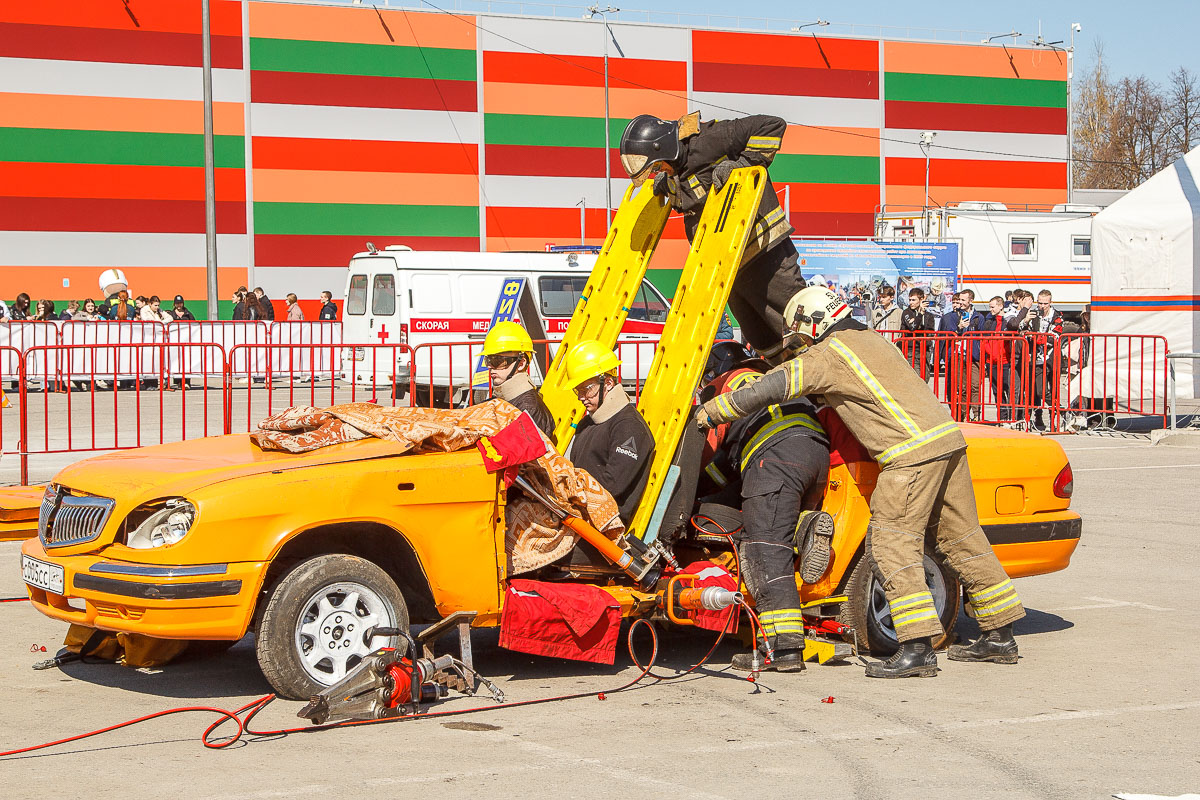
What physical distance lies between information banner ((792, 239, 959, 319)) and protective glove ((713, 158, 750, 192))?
2189 centimetres

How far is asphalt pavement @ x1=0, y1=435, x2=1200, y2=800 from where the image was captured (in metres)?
4.85

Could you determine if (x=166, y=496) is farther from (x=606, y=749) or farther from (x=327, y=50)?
(x=327, y=50)

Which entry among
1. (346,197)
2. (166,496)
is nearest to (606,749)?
(166,496)

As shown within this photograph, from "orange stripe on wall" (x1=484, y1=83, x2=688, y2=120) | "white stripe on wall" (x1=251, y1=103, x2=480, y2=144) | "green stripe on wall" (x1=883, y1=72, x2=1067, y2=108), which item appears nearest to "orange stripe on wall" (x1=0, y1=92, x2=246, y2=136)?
"white stripe on wall" (x1=251, y1=103, x2=480, y2=144)

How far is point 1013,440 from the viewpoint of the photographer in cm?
754

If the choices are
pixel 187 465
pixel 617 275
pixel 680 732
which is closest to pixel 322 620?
pixel 187 465

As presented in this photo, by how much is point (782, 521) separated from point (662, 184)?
6.93 feet

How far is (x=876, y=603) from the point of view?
705cm

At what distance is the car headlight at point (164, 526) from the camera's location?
5.70m

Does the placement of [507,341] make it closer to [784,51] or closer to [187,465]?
[187,465]

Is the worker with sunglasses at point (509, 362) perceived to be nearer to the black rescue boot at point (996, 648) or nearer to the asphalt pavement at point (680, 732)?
the asphalt pavement at point (680, 732)

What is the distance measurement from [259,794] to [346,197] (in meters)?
33.0

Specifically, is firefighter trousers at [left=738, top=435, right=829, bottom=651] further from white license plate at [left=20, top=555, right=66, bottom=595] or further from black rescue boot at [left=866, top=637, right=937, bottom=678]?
A: white license plate at [left=20, top=555, right=66, bottom=595]

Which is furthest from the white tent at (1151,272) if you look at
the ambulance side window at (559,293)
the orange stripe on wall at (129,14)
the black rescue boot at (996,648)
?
the orange stripe on wall at (129,14)
